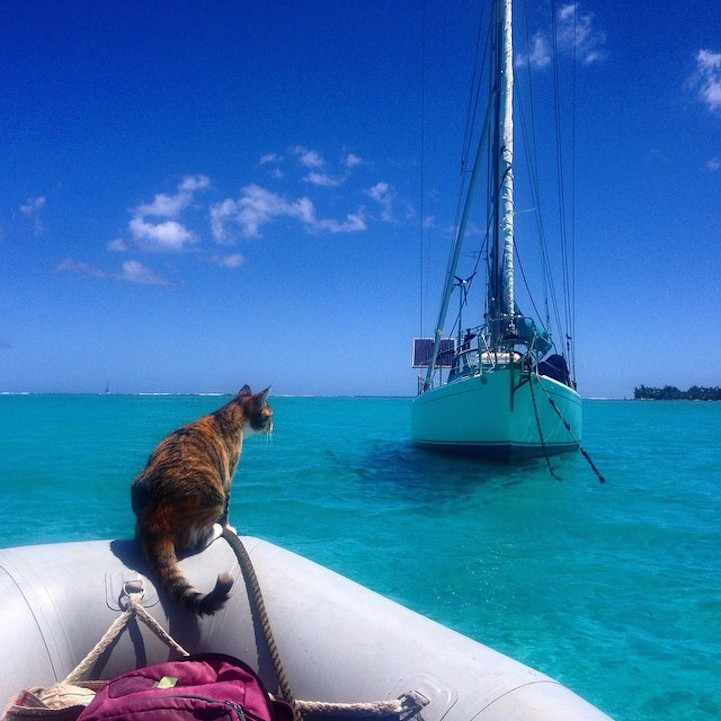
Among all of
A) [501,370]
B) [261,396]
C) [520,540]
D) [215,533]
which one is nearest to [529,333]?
[501,370]

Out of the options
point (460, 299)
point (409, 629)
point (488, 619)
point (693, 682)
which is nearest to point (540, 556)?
point (488, 619)

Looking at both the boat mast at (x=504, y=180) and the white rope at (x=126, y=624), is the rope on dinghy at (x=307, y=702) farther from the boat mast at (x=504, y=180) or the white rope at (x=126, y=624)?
the boat mast at (x=504, y=180)

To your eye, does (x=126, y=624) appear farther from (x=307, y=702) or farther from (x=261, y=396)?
(x=261, y=396)

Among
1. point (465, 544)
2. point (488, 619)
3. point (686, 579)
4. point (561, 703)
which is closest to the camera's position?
point (561, 703)

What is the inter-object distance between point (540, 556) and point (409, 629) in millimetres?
4233

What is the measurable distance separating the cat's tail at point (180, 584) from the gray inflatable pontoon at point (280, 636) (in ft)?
0.19

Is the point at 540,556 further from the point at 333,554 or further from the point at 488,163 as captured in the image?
the point at 488,163

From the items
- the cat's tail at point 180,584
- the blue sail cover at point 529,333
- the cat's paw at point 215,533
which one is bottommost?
the cat's tail at point 180,584

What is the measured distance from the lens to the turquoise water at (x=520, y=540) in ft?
11.5

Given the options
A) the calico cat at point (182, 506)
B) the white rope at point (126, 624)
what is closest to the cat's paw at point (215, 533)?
the calico cat at point (182, 506)

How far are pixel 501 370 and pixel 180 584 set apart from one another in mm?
9609

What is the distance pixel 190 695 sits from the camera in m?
1.54

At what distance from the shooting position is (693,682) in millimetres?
3232

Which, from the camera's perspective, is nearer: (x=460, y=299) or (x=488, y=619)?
(x=488, y=619)
